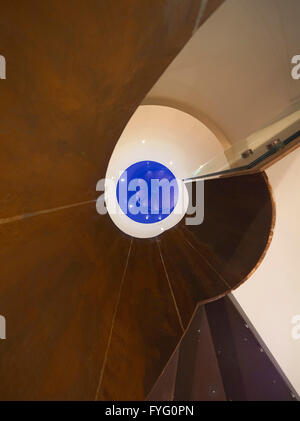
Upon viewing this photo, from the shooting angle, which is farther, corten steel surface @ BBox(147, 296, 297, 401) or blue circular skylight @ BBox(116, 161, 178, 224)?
blue circular skylight @ BBox(116, 161, 178, 224)

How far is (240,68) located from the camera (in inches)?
93.5

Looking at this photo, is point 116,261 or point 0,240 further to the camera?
point 116,261

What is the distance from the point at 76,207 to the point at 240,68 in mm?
1662

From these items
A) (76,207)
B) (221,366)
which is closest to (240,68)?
(76,207)

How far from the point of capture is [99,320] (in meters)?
1.95

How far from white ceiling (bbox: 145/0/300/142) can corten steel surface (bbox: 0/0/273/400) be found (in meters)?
0.69

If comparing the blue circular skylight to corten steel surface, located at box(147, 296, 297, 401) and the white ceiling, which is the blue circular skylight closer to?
the white ceiling

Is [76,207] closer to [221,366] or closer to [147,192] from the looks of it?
[221,366]

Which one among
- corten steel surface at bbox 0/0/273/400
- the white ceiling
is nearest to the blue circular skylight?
the white ceiling

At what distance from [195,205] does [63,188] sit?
1800mm

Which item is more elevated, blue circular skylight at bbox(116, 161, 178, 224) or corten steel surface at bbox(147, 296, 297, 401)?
blue circular skylight at bbox(116, 161, 178, 224)

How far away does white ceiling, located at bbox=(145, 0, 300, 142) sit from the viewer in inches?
80.1

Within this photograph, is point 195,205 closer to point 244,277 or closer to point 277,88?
point 244,277
